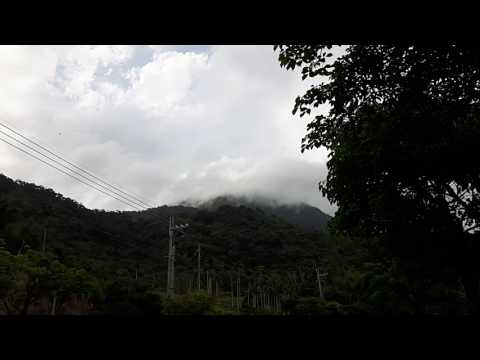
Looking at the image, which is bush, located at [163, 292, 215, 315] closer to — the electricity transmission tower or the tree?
the electricity transmission tower

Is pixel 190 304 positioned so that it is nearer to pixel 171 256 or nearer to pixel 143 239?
pixel 171 256

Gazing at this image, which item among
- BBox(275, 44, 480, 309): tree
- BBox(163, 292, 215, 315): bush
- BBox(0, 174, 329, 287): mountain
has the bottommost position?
BBox(163, 292, 215, 315): bush

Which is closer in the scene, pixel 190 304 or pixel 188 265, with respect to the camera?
pixel 190 304

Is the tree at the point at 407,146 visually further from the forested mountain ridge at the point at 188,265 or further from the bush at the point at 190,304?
the bush at the point at 190,304

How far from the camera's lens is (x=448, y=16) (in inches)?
52.9

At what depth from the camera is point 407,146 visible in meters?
4.59

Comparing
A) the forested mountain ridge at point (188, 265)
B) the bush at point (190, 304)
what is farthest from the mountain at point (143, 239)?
the bush at point (190, 304)

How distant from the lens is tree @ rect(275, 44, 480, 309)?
10.6 feet

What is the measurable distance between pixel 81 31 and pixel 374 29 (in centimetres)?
119

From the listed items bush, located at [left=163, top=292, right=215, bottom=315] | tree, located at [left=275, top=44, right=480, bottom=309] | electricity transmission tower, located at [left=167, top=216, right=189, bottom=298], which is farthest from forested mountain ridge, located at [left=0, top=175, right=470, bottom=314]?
tree, located at [left=275, top=44, right=480, bottom=309]

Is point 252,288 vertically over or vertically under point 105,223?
under

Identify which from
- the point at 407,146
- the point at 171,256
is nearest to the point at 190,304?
the point at 171,256

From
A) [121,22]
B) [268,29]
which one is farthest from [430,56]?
[121,22]

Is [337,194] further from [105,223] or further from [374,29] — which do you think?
[105,223]
